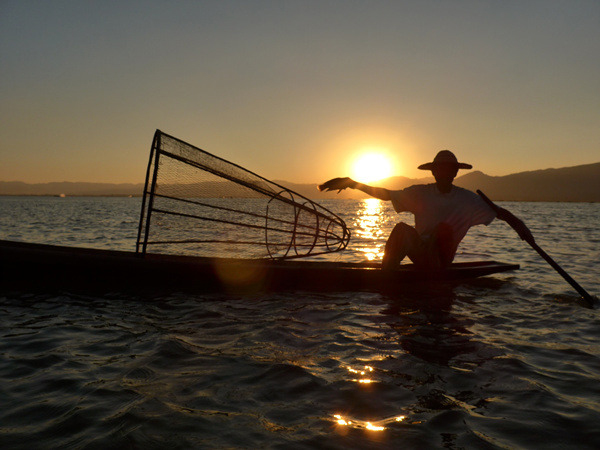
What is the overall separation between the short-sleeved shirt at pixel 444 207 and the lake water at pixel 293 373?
1361 mm

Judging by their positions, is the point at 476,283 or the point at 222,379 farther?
the point at 476,283

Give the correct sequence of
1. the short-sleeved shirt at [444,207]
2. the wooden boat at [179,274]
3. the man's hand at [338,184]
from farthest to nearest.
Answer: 1. the wooden boat at [179,274]
2. the short-sleeved shirt at [444,207]
3. the man's hand at [338,184]

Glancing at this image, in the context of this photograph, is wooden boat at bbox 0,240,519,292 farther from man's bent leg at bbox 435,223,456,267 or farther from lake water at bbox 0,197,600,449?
lake water at bbox 0,197,600,449

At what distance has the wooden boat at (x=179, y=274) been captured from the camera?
313 inches

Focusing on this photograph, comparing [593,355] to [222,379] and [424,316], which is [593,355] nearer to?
[424,316]

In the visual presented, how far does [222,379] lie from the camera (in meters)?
3.99

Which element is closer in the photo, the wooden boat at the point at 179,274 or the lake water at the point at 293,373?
the lake water at the point at 293,373

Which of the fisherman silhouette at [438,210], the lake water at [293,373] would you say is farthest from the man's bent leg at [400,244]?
the lake water at [293,373]

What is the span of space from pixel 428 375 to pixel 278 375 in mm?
1407

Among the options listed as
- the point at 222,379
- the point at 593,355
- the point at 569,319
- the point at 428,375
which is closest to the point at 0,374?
the point at 222,379

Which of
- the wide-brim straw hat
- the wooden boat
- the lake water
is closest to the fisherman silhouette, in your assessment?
the wide-brim straw hat

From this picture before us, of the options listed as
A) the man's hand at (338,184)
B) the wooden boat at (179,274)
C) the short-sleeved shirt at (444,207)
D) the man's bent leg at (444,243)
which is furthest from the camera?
the wooden boat at (179,274)

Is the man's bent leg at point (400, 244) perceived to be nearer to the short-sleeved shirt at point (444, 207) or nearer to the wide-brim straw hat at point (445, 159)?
the short-sleeved shirt at point (444, 207)

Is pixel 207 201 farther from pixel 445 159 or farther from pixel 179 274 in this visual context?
pixel 445 159
